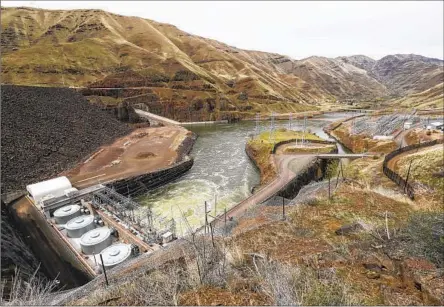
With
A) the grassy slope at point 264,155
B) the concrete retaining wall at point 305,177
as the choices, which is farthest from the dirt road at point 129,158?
the concrete retaining wall at point 305,177

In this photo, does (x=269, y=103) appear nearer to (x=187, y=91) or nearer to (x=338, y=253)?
(x=187, y=91)

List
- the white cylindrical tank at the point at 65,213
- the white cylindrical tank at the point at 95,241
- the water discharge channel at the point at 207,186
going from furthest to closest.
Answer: the water discharge channel at the point at 207,186, the white cylindrical tank at the point at 65,213, the white cylindrical tank at the point at 95,241

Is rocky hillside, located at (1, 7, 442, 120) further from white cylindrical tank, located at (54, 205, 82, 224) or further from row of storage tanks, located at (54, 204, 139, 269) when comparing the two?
row of storage tanks, located at (54, 204, 139, 269)

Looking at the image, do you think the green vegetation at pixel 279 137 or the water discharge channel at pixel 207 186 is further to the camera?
the green vegetation at pixel 279 137

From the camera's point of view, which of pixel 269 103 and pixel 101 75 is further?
pixel 269 103

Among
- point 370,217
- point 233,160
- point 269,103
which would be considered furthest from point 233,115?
point 370,217

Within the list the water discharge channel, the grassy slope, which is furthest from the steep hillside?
the water discharge channel

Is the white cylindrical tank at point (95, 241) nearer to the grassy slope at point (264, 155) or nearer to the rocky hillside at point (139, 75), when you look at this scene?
the grassy slope at point (264, 155)
